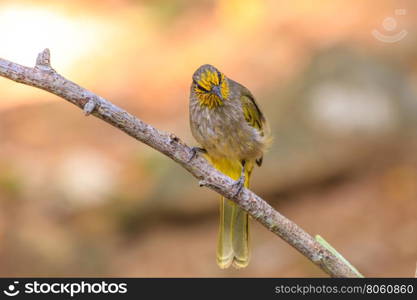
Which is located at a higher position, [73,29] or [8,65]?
[73,29]

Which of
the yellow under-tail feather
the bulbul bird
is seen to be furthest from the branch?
the yellow under-tail feather

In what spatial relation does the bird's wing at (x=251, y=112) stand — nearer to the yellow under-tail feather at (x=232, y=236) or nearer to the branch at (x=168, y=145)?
the yellow under-tail feather at (x=232, y=236)

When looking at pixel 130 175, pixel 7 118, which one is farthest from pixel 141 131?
pixel 7 118

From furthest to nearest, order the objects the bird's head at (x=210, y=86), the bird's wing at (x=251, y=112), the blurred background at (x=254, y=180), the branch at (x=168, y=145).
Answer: the blurred background at (x=254, y=180)
the bird's wing at (x=251, y=112)
the bird's head at (x=210, y=86)
the branch at (x=168, y=145)

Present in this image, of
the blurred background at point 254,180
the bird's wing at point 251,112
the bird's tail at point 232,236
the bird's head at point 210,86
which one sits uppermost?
the blurred background at point 254,180

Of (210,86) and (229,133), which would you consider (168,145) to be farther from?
(229,133)

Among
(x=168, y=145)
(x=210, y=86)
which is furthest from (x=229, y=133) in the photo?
(x=168, y=145)

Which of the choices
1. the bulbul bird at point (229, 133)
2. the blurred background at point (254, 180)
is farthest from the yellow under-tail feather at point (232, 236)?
the blurred background at point (254, 180)

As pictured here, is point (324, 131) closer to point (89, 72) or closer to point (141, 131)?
point (89, 72)
